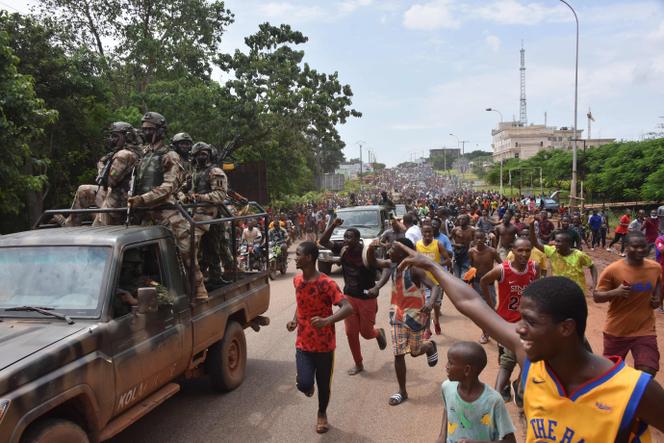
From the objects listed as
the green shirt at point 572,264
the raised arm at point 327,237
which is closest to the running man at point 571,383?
the green shirt at point 572,264

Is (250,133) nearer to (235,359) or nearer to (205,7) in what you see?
(205,7)

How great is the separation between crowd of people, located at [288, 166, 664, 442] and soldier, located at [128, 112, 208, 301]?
49.9 inches

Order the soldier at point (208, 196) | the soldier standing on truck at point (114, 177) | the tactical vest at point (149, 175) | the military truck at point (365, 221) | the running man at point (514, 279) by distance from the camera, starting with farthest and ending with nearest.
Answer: the military truck at point (365, 221) → the soldier at point (208, 196) → the soldier standing on truck at point (114, 177) → the tactical vest at point (149, 175) → the running man at point (514, 279)

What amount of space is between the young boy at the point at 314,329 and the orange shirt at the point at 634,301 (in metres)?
2.39

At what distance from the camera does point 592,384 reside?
1764 mm

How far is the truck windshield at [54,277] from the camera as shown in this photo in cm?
395

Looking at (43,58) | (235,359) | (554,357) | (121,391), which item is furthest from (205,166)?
(43,58)

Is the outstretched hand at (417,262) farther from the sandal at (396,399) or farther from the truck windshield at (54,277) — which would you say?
the sandal at (396,399)

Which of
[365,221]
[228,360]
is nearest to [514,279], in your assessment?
[228,360]

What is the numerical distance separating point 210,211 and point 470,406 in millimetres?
4684

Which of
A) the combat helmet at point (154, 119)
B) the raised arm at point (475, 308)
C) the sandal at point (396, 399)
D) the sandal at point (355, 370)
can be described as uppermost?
the combat helmet at point (154, 119)

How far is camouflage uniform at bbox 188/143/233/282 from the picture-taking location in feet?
21.9

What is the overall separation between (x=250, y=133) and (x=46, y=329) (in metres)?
21.3

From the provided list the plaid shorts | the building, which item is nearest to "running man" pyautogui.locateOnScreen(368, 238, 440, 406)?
the plaid shorts
